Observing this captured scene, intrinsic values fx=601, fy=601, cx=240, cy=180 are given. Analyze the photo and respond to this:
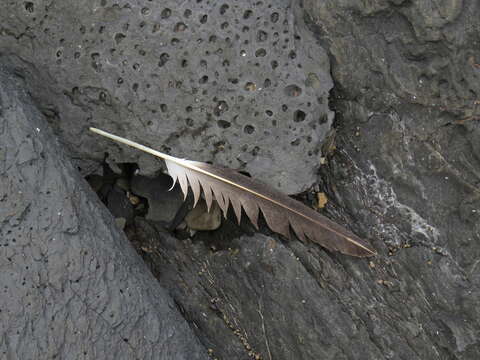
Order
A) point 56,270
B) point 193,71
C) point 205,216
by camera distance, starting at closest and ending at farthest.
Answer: point 56,270, point 193,71, point 205,216

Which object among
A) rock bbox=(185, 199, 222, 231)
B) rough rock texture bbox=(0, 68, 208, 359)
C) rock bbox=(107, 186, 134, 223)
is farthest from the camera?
rock bbox=(107, 186, 134, 223)

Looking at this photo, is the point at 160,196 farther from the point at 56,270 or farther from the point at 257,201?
the point at 56,270

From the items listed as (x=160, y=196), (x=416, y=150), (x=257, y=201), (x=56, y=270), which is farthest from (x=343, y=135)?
(x=56, y=270)

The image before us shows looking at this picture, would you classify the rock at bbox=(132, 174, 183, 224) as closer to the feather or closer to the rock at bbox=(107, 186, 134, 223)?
the rock at bbox=(107, 186, 134, 223)

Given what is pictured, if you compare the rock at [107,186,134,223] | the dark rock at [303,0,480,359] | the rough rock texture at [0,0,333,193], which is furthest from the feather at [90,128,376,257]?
the rock at [107,186,134,223]

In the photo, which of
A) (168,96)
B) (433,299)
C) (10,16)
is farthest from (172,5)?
(433,299)

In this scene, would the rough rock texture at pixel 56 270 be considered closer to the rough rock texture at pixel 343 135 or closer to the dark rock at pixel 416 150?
the rough rock texture at pixel 343 135

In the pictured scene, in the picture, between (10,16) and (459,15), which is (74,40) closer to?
(10,16)
